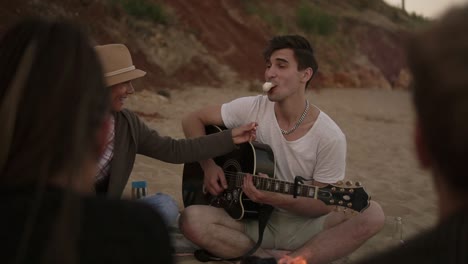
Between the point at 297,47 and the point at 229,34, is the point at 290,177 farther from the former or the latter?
the point at 229,34

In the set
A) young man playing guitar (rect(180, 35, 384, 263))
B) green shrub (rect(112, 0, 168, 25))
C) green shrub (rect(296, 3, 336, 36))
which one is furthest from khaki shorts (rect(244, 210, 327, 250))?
green shrub (rect(296, 3, 336, 36))

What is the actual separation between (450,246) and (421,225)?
4.52 meters

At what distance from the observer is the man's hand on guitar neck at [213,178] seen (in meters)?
4.21

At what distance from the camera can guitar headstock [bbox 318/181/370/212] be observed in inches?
144

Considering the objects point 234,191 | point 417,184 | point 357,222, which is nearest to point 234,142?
point 234,191

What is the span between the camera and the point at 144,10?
44.9 ft

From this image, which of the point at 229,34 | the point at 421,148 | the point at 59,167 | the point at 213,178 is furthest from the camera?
the point at 229,34

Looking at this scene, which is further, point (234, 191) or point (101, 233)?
point (234, 191)

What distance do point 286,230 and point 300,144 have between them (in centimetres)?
62

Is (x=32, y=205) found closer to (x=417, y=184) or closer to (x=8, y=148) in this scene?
(x=8, y=148)

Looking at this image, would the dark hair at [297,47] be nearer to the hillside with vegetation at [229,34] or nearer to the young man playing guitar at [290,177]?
the young man playing guitar at [290,177]

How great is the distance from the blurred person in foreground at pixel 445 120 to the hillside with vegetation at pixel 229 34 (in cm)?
897

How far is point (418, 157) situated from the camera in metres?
1.41

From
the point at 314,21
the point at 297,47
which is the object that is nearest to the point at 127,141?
the point at 297,47
